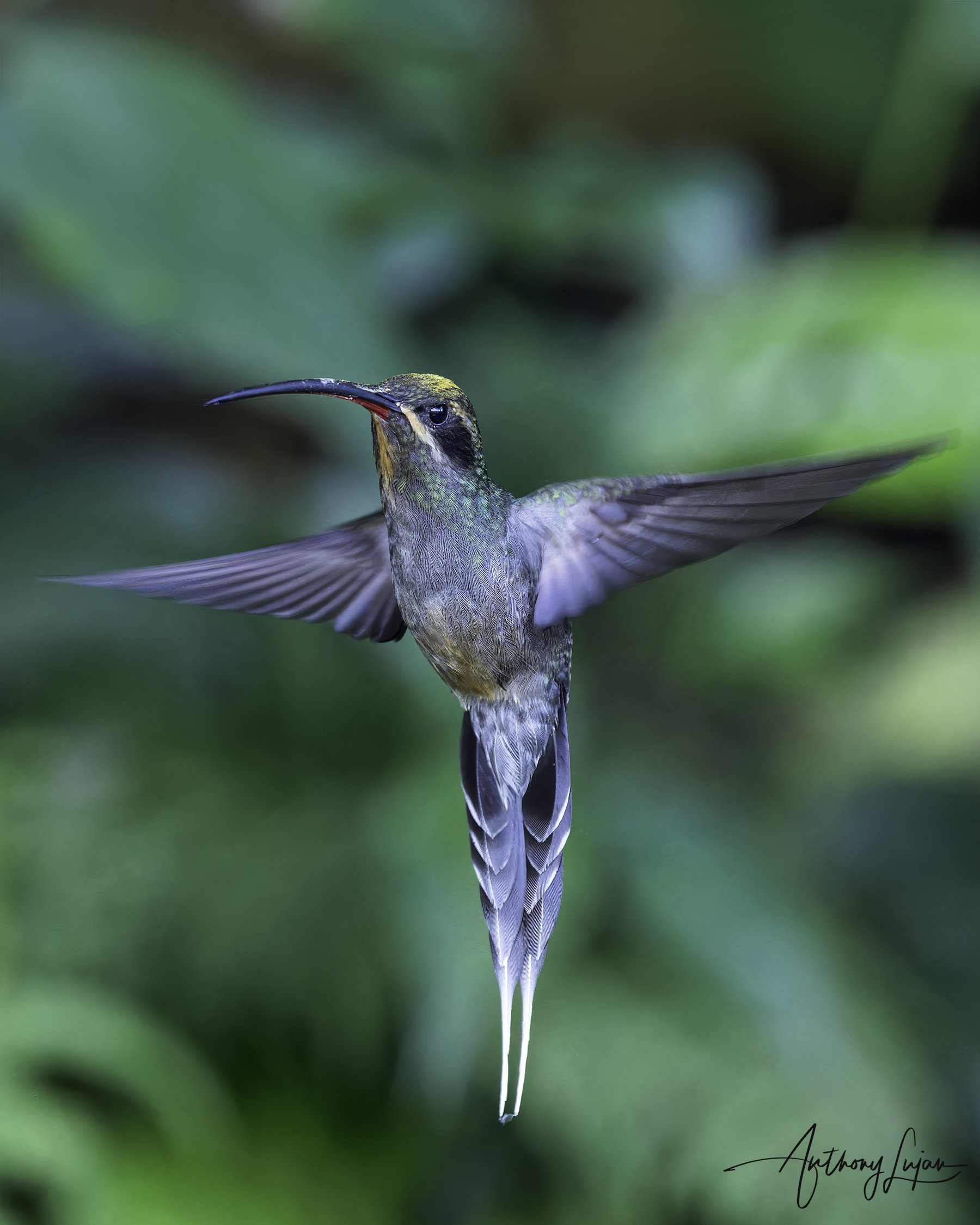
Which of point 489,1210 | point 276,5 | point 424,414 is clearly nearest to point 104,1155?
point 489,1210

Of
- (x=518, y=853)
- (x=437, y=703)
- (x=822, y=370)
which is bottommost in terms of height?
(x=518, y=853)

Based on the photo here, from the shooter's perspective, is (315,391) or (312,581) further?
(312,581)

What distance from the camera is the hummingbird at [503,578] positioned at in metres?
0.55

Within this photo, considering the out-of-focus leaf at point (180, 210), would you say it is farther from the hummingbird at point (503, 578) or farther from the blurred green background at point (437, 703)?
the hummingbird at point (503, 578)

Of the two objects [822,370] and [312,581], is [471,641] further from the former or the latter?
[822,370]

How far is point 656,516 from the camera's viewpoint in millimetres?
583

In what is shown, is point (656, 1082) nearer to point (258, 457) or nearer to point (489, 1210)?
point (489, 1210)

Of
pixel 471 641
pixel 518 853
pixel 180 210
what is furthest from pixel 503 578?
pixel 180 210

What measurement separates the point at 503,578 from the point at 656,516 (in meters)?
0.08

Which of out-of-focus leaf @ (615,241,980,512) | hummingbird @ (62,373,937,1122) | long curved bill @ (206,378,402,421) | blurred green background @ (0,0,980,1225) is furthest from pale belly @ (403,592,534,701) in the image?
out-of-focus leaf @ (615,241,980,512)

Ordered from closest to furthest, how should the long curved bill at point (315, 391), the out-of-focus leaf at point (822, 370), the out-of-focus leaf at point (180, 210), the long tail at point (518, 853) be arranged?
the long curved bill at point (315, 391) < the long tail at point (518, 853) < the out-of-focus leaf at point (180, 210) < the out-of-focus leaf at point (822, 370)

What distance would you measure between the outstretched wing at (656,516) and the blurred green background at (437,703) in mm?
634

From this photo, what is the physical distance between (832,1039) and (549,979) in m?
0.33
